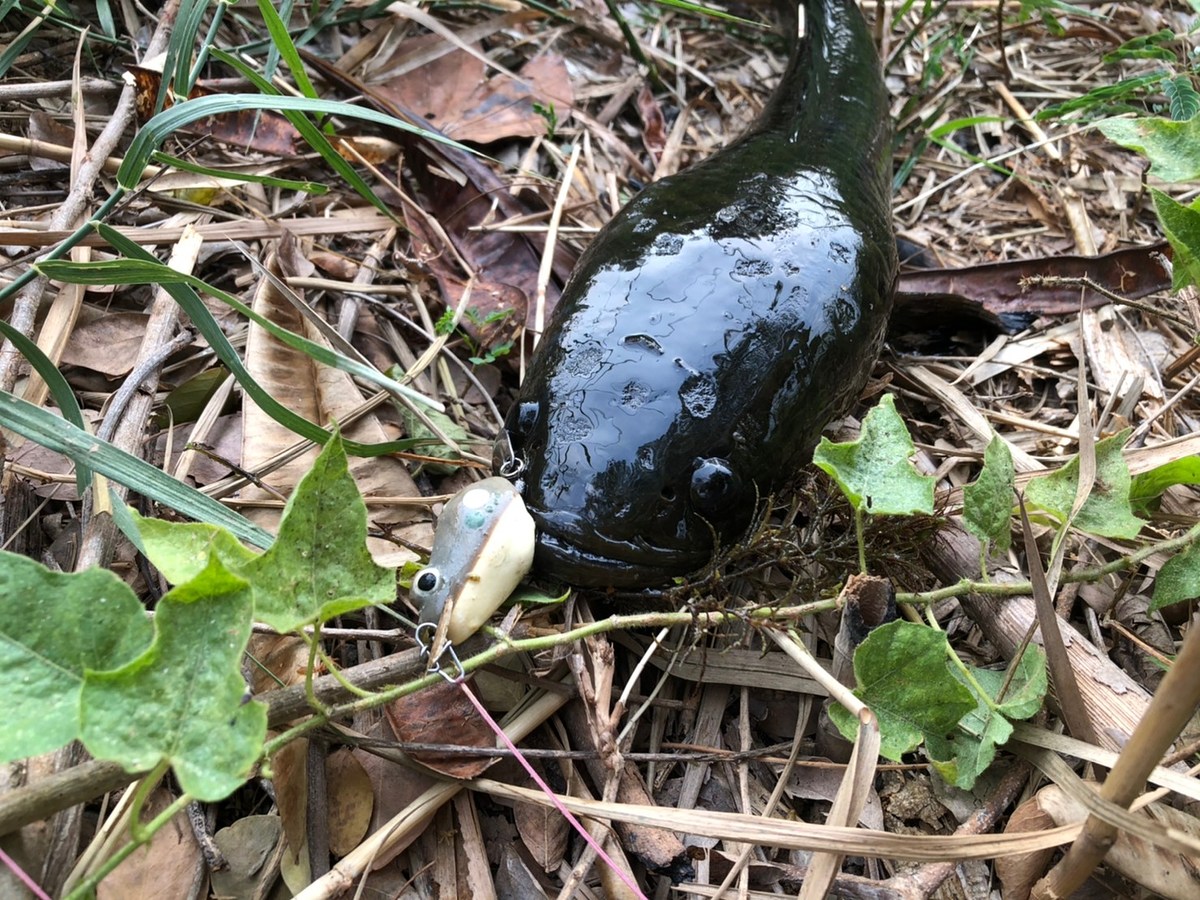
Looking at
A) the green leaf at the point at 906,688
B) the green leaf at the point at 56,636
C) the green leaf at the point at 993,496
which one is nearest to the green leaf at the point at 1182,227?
the green leaf at the point at 993,496

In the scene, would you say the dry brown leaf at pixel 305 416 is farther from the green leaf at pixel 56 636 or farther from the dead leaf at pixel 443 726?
the green leaf at pixel 56 636

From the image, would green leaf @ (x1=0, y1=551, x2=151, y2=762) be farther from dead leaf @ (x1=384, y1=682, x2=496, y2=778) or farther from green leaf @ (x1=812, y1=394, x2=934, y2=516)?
green leaf @ (x1=812, y1=394, x2=934, y2=516)

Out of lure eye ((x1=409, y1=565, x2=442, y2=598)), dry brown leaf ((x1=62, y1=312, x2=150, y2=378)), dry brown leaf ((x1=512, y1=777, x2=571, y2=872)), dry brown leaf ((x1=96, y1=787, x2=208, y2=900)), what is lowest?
dry brown leaf ((x1=512, y1=777, x2=571, y2=872))

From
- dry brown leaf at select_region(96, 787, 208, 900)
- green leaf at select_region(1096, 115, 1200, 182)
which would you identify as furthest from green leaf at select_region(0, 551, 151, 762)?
green leaf at select_region(1096, 115, 1200, 182)

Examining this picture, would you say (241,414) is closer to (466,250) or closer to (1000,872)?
(466,250)

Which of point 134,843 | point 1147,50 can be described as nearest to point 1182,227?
point 1147,50

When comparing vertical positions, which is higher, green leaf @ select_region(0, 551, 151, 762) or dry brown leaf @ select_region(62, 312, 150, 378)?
green leaf @ select_region(0, 551, 151, 762)

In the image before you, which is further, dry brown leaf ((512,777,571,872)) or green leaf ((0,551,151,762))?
dry brown leaf ((512,777,571,872))
